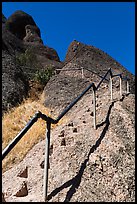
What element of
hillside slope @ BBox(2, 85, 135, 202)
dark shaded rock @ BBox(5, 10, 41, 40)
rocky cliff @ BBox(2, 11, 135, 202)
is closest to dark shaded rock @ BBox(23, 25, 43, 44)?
dark shaded rock @ BBox(5, 10, 41, 40)

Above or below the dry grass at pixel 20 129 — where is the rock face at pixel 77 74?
above

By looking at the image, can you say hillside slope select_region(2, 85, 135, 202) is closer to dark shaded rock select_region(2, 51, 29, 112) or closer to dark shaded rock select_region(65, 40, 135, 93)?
dark shaded rock select_region(2, 51, 29, 112)

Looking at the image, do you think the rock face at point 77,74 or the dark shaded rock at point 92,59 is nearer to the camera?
the rock face at point 77,74

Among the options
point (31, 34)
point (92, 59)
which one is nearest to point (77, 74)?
point (92, 59)

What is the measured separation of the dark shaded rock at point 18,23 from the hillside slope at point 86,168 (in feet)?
133

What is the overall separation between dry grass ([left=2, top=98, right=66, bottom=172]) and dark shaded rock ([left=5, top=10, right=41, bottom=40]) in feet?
A: 118

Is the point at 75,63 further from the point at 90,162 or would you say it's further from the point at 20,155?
the point at 90,162

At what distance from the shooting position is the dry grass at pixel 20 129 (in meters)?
5.80

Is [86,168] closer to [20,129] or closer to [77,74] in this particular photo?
[20,129]

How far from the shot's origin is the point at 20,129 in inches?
297

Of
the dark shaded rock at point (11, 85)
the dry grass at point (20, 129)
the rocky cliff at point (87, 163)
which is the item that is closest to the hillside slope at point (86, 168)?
the rocky cliff at point (87, 163)

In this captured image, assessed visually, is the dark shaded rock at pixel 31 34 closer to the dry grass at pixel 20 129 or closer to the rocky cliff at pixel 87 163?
the dry grass at pixel 20 129

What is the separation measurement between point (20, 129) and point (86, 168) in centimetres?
408

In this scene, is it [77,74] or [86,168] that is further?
[77,74]
